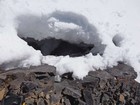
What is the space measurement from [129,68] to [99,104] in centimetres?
118

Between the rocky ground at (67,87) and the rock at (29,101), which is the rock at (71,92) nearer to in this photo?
the rocky ground at (67,87)

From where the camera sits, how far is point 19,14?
6.17 m

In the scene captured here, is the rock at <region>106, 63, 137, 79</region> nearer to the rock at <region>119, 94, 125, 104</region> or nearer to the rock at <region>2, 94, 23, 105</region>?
the rock at <region>119, 94, 125, 104</region>

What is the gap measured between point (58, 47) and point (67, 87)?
103 centimetres

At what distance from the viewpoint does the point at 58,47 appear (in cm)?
631

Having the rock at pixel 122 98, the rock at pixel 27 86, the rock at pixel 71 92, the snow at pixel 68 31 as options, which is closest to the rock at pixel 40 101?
the rock at pixel 27 86

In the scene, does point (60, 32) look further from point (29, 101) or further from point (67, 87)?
point (29, 101)

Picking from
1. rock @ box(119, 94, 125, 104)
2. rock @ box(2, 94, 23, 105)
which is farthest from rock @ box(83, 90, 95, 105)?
rock @ box(2, 94, 23, 105)

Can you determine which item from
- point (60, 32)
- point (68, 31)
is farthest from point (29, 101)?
point (68, 31)

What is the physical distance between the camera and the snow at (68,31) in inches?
223

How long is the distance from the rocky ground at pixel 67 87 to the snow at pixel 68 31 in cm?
18

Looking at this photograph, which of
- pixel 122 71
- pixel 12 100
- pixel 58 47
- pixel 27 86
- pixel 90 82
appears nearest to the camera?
pixel 12 100

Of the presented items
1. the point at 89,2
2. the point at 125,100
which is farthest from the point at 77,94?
the point at 89,2

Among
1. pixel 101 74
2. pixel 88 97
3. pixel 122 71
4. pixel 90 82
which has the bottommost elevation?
pixel 88 97
